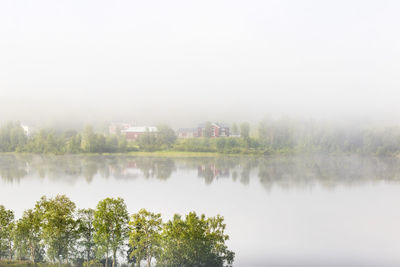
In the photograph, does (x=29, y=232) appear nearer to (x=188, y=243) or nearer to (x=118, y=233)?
(x=118, y=233)

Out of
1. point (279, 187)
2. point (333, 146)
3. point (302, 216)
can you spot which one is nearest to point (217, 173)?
point (279, 187)

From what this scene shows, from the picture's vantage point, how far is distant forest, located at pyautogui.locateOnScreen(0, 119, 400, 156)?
93.0 feet

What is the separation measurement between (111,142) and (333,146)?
1752 cm

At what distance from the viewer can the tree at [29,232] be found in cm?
988

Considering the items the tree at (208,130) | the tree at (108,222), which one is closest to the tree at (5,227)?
the tree at (108,222)

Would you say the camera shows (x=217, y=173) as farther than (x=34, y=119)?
No

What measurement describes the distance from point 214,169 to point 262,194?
5038 mm

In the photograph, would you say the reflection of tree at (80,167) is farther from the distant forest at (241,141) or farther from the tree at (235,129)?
the tree at (235,129)

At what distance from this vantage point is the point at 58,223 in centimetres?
949

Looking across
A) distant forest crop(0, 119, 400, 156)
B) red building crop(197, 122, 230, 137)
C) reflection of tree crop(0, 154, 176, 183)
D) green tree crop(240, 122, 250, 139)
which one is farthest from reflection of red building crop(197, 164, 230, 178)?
green tree crop(240, 122, 250, 139)

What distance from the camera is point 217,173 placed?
88.6 ft

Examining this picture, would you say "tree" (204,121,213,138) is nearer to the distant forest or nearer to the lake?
the distant forest

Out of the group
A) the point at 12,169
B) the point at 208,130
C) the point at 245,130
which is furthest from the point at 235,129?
the point at 12,169

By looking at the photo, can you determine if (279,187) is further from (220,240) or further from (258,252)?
(220,240)
